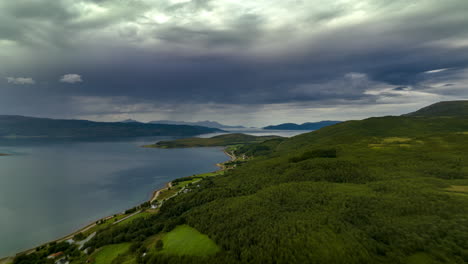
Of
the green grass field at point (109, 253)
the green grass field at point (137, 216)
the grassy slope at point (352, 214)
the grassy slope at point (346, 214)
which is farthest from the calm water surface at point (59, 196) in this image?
the grassy slope at point (352, 214)

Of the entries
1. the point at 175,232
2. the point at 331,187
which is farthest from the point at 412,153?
the point at 175,232

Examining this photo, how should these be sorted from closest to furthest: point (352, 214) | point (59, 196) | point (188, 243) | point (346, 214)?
point (188, 243), point (352, 214), point (346, 214), point (59, 196)

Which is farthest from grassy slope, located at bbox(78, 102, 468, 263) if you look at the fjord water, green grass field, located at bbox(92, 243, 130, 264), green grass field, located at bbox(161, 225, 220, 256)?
the fjord water

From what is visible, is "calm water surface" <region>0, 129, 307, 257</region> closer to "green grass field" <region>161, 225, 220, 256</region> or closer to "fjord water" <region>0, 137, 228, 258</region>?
"fjord water" <region>0, 137, 228, 258</region>

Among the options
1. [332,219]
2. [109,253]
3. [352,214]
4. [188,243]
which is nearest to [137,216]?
[109,253]

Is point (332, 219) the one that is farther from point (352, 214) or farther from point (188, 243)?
point (188, 243)

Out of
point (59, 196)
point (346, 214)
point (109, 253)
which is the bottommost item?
point (59, 196)
